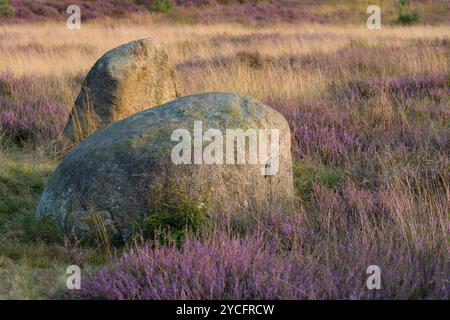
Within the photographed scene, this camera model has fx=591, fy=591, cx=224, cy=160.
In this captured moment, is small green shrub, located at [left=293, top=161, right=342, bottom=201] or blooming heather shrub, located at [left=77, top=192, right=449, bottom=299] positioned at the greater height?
blooming heather shrub, located at [left=77, top=192, right=449, bottom=299]

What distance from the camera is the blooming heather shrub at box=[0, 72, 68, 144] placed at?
7.95 meters

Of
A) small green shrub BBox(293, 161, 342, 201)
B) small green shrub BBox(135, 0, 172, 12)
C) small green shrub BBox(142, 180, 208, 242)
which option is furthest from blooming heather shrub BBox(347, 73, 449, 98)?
small green shrub BBox(135, 0, 172, 12)

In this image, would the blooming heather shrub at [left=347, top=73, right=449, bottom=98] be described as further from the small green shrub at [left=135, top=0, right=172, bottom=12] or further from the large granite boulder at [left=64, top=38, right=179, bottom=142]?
the small green shrub at [left=135, top=0, right=172, bottom=12]

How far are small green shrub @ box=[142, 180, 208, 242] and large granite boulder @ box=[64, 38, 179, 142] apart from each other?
2.95m

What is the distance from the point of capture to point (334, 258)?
3531 mm

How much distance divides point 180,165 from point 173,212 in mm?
372

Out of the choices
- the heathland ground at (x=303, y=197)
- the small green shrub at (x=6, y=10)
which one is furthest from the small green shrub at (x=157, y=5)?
the heathland ground at (x=303, y=197)

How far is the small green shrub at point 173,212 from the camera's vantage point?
4395 millimetres

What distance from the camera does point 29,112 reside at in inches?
342

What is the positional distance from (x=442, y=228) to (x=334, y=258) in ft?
2.72

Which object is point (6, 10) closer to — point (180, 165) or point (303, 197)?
point (303, 197)

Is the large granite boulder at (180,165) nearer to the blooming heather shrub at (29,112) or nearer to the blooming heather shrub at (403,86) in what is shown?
the blooming heather shrub at (29,112)

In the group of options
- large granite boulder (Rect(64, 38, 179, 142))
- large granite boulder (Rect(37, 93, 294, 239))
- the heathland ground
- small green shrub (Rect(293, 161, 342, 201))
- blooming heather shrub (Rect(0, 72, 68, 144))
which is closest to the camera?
the heathland ground
